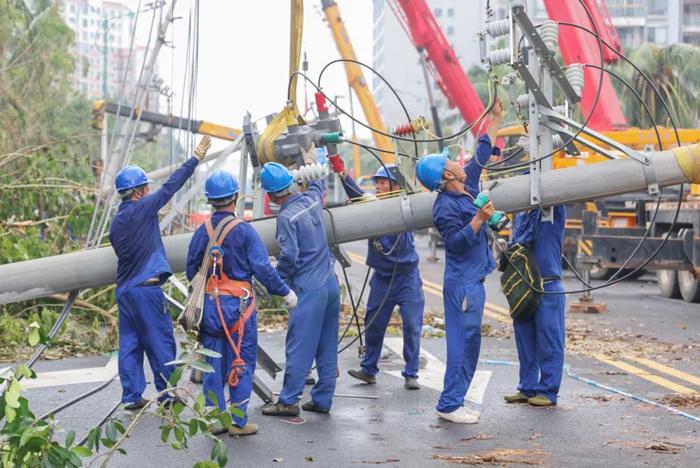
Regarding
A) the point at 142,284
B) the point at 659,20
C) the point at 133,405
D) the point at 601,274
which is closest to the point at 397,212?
the point at 142,284

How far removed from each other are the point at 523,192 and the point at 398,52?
13105 cm

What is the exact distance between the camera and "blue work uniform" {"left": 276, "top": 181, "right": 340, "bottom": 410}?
8.93 m

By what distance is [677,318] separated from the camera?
16.8 meters

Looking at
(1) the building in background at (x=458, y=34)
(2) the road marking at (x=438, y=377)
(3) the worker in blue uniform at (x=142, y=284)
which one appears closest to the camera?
(3) the worker in blue uniform at (x=142, y=284)

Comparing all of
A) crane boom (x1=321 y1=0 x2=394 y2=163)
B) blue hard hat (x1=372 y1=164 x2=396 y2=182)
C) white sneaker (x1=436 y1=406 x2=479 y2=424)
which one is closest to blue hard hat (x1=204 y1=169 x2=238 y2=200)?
blue hard hat (x1=372 y1=164 x2=396 y2=182)

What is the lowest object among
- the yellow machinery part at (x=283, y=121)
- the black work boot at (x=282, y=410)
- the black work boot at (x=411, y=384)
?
the black work boot at (x=411, y=384)

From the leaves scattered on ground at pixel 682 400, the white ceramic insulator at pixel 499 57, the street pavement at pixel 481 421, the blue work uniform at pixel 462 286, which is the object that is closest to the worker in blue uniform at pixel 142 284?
the street pavement at pixel 481 421

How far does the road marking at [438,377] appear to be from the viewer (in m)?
10.1

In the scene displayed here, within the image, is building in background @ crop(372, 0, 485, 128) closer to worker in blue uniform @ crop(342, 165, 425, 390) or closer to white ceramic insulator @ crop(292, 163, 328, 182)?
worker in blue uniform @ crop(342, 165, 425, 390)

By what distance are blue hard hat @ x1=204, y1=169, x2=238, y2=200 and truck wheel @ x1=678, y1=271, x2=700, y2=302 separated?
38.4 ft

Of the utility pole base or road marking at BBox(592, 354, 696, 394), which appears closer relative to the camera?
road marking at BBox(592, 354, 696, 394)

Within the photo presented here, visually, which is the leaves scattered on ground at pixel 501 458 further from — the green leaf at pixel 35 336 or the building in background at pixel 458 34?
the building in background at pixel 458 34

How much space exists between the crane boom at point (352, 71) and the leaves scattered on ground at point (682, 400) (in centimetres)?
1552

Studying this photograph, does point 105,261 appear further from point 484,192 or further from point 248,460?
point 484,192
